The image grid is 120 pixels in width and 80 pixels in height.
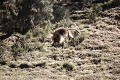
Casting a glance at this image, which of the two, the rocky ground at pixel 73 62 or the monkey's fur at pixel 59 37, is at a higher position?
the monkey's fur at pixel 59 37

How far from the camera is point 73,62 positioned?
40.5 ft

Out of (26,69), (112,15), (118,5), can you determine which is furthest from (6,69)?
(118,5)

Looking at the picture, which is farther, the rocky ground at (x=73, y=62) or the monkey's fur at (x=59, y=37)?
the monkey's fur at (x=59, y=37)

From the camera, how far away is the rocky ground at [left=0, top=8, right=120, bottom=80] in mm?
11125

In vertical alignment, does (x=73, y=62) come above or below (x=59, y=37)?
below

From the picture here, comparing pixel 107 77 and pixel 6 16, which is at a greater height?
pixel 6 16

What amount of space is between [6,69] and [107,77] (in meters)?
3.86

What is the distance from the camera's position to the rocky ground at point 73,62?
36.5ft

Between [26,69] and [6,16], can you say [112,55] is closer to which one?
[26,69]

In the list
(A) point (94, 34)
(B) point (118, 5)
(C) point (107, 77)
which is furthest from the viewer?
(B) point (118, 5)

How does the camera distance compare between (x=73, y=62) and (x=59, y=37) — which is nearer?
(x=73, y=62)

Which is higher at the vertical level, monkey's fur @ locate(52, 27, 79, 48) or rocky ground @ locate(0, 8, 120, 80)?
monkey's fur @ locate(52, 27, 79, 48)

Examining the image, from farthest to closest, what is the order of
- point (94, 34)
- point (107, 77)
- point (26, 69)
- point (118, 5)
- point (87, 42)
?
point (118, 5) → point (94, 34) → point (87, 42) → point (26, 69) → point (107, 77)

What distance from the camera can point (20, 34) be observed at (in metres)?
15.6
